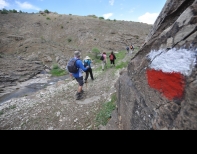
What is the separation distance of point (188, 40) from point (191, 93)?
2.72 ft

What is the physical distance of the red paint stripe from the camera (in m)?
1.85

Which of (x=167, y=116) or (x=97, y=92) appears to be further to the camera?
(x=97, y=92)

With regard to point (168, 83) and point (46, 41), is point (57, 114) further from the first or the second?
point (46, 41)

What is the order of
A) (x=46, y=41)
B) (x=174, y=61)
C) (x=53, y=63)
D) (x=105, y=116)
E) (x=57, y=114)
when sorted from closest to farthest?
(x=174, y=61), (x=105, y=116), (x=57, y=114), (x=53, y=63), (x=46, y=41)

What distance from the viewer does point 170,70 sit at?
6.73 feet

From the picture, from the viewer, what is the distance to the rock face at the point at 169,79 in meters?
1.73

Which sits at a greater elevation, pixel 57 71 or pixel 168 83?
pixel 168 83

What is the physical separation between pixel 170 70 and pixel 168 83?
0.76ft

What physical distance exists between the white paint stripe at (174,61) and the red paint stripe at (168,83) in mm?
87

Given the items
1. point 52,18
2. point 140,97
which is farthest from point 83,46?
point 140,97

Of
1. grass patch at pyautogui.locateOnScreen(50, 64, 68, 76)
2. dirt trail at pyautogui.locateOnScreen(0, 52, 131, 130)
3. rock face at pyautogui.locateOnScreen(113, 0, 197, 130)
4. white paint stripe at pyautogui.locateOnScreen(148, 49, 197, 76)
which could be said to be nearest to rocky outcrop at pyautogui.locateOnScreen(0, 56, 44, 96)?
grass patch at pyautogui.locateOnScreen(50, 64, 68, 76)

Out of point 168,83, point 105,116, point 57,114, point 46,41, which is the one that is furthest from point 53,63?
point 168,83
